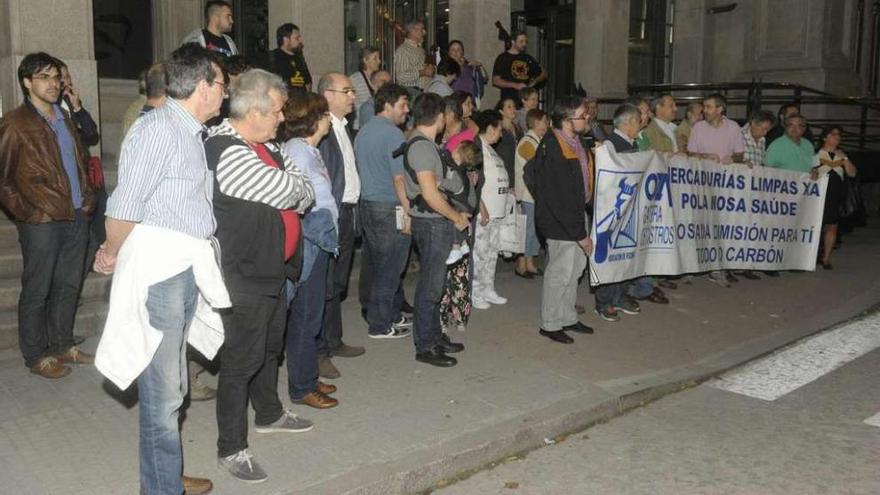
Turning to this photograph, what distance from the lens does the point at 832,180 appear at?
11.0 metres

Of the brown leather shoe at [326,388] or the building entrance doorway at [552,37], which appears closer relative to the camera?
the brown leather shoe at [326,388]

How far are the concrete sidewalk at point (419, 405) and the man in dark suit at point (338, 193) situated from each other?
0.70ft

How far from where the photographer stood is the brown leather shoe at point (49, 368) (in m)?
5.88

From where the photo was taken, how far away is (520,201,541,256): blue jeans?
972cm

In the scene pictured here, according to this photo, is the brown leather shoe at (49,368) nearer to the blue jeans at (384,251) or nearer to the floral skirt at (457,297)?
the blue jeans at (384,251)

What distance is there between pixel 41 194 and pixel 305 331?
2226mm

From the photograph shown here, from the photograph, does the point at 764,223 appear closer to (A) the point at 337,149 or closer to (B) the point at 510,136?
(B) the point at 510,136

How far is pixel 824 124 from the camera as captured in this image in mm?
16422

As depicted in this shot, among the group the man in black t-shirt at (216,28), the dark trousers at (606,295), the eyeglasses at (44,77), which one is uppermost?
the man in black t-shirt at (216,28)

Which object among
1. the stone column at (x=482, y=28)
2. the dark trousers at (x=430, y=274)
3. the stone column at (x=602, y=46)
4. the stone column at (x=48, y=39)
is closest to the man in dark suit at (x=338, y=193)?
the dark trousers at (x=430, y=274)

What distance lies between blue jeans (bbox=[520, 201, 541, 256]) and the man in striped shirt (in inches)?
242

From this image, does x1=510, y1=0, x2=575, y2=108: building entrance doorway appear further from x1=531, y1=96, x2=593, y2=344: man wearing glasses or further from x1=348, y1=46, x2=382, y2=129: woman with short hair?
x1=531, y1=96, x2=593, y2=344: man wearing glasses

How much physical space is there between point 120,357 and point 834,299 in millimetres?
8403

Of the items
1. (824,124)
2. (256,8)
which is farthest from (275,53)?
(824,124)
